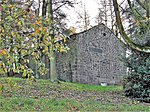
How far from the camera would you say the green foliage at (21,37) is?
309 centimetres

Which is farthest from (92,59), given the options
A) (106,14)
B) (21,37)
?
(21,37)

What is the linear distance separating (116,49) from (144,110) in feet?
53.0

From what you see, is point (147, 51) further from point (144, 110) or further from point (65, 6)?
point (65, 6)

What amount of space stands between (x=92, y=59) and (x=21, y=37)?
19822 millimetres

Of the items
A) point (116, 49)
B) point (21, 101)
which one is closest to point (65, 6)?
point (116, 49)

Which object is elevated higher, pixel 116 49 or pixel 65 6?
pixel 65 6

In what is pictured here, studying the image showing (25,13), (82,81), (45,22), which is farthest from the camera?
(82,81)

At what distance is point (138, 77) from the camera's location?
11922 millimetres

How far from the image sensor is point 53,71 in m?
16.6

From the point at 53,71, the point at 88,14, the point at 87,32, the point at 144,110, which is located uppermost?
the point at 88,14

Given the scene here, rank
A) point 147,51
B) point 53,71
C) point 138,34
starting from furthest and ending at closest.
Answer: point 53,71
point 138,34
point 147,51

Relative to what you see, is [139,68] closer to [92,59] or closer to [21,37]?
[21,37]

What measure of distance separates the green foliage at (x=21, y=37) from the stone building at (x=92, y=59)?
55.0ft

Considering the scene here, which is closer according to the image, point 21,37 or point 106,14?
point 21,37
